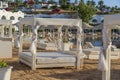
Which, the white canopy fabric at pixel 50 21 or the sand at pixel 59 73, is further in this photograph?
the white canopy fabric at pixel 50 21

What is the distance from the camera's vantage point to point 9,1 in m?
85.8

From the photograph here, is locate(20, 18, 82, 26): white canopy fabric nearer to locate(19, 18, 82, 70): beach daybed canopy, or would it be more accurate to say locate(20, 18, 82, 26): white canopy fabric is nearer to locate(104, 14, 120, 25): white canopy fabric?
locate(19, 18, 82, 70): beach daybed canopy

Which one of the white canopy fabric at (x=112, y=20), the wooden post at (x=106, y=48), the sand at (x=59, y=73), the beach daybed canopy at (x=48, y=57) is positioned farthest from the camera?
the beach daybed canopy at (x=48, y=57)

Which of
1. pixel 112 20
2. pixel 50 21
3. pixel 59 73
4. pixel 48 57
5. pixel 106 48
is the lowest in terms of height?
pixel 59 73

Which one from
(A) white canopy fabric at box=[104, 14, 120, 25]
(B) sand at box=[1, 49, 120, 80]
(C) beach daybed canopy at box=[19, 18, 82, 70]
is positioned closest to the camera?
(A) white canopy fabric at box=[104, 14, 120, 25]

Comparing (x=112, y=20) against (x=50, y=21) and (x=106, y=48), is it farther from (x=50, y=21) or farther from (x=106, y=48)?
(x=50, y=21)

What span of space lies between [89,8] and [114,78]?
137 ft

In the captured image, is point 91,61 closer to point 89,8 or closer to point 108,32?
point 108,32

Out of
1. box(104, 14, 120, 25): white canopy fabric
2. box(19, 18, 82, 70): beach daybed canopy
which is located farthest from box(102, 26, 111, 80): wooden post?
box(19, 18, 82, 70): beach daybed canopy

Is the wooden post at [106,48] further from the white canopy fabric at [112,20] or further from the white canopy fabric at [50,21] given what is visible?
the white canopy fabric at [50,21]

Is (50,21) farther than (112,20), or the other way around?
(50,21)

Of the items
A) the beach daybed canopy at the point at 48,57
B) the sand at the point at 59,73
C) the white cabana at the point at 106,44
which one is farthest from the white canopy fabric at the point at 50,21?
the white cabana at the point at 106,44

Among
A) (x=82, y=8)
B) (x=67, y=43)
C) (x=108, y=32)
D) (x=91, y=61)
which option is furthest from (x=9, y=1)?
(x=108, y=32)

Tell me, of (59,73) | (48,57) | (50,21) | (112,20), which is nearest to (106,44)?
(112,20)
